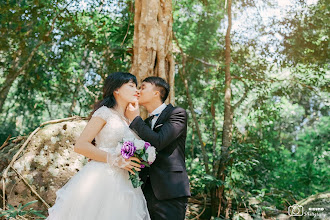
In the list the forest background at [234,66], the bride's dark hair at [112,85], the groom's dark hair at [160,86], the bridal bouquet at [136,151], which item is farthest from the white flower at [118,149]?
the forest background at [234,66]

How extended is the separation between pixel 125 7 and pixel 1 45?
3.44 meters

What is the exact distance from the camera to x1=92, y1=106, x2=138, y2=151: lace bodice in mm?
2586

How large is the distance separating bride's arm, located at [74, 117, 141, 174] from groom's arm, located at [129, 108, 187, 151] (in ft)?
0.64

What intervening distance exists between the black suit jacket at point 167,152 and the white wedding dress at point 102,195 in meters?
0.18

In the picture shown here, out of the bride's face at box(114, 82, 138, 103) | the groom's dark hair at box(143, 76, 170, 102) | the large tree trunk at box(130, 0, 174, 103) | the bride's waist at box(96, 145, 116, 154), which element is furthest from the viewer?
the large tree trunk at box(130, 0, 174, 103)

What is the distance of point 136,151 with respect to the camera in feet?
7.56

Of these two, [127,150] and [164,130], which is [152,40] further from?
[127,150]

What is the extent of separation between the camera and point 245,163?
5.29 metres

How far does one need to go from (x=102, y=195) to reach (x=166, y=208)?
52 cm

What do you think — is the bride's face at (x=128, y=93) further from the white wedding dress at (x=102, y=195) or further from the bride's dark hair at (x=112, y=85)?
the white wedding dress at (x=102, y=195)

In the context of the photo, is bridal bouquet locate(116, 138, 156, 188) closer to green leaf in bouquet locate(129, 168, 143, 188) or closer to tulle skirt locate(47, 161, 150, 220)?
green leaf in bouquet locate(129, 168, 143, 188)

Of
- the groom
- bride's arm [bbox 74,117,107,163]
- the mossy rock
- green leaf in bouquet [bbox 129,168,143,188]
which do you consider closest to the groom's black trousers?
the groom

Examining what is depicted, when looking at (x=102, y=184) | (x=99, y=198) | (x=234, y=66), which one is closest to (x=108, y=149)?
(x=102, y=184)

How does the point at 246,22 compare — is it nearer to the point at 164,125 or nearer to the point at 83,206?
the point at 164,125
